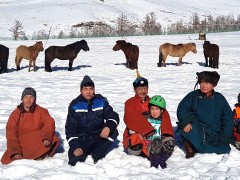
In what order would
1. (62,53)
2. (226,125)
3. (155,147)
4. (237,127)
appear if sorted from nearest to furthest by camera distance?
(155,147) → (226,125) → (237,127) → (62,53)

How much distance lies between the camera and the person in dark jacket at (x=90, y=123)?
14.9ft

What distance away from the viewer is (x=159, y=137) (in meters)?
4.51

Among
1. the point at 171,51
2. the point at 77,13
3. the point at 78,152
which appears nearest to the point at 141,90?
the point at 78,152

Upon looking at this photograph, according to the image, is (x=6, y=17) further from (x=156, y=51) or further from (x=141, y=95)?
(x=141, y=95)

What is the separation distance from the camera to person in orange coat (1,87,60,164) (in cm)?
442

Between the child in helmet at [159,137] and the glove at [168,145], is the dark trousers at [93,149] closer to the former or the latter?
the child in helmet at [159,137]

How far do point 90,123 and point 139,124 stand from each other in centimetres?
65

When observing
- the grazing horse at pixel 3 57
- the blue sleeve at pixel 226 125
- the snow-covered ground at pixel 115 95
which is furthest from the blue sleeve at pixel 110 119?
the grazing horse at pixel 3 57

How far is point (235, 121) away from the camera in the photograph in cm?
496

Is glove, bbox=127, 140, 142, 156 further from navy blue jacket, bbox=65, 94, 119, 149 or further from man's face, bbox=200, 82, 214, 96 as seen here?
man's face, bbox=200, 82, 214, 96

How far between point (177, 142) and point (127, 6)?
7830cm

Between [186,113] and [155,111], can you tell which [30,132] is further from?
[186,113]

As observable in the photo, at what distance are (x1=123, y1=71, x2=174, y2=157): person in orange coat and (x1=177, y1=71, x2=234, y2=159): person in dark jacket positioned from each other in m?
0.28

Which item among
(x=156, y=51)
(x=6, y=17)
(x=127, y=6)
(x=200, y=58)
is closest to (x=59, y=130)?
(x=200, y=58)
